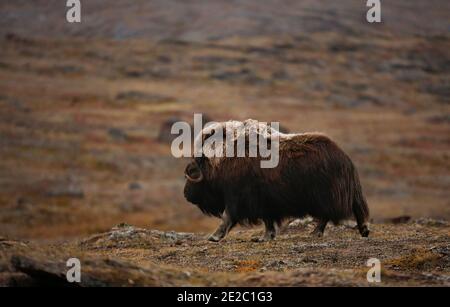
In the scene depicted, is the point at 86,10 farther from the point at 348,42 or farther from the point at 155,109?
the point at 155,109

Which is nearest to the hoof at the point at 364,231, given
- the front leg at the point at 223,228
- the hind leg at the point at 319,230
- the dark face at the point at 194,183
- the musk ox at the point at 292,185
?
the musk ox at the point at 292,185

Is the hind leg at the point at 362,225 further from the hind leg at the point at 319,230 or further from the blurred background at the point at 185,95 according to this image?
the blurred background at the point at 185,95

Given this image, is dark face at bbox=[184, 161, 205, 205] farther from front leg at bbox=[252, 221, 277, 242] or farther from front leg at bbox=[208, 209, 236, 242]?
front leg at bbox=[252, 221, 277, 242]

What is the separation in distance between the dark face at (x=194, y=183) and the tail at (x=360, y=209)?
2.56 meters

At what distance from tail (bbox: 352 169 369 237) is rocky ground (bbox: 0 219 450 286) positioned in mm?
230

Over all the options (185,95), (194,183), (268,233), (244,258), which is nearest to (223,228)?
(268,233)

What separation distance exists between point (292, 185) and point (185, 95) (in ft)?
272

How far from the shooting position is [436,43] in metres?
126

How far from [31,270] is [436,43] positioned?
416ft

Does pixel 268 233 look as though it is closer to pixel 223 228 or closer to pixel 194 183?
pixel 223 228

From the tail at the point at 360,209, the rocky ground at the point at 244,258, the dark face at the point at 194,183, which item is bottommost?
the rocky ground at the point at 244,258

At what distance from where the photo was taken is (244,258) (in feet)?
31.6

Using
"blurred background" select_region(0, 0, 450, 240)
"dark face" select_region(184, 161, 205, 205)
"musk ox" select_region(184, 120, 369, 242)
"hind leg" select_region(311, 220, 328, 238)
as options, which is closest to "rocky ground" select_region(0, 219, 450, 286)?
"hind leg" select_region(311, 220, 328, 238)

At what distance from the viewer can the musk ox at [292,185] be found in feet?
37.1
